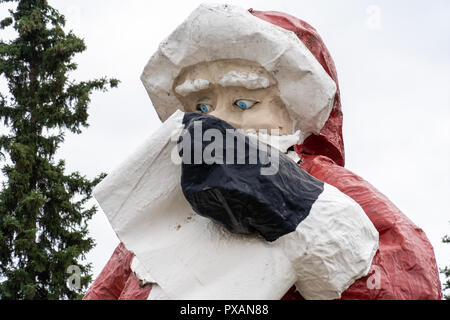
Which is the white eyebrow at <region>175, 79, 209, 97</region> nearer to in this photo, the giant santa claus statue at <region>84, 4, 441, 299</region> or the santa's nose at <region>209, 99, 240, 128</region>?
the giant santa claus statue at <region>84, 4, 441, 299</region>

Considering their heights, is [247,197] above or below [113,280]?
above

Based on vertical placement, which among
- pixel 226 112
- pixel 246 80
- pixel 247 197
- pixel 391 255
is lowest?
pixel 391 255

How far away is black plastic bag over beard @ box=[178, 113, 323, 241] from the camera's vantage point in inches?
85.1

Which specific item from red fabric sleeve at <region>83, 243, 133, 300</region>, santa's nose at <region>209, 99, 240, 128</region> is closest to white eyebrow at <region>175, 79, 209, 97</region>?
santa's nose at <region>209, 99, 240, 128</region>

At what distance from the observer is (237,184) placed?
2143mm

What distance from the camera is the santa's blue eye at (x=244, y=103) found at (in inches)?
116

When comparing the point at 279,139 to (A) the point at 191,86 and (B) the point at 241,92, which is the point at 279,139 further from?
(A) the point at 191,86

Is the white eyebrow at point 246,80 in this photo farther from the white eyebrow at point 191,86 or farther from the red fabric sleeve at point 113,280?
the red fabric sleeve at point 113,280

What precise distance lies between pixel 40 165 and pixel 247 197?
24.3 ft

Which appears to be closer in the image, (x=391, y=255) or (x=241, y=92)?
(x=391, y=255)

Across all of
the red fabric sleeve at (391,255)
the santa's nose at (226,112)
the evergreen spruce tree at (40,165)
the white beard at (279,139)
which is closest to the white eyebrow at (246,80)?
the santa's nose at (226,112)

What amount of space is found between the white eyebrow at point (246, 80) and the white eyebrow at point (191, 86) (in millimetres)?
125

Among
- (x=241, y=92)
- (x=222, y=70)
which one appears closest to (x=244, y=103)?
(x=241, y=92)
